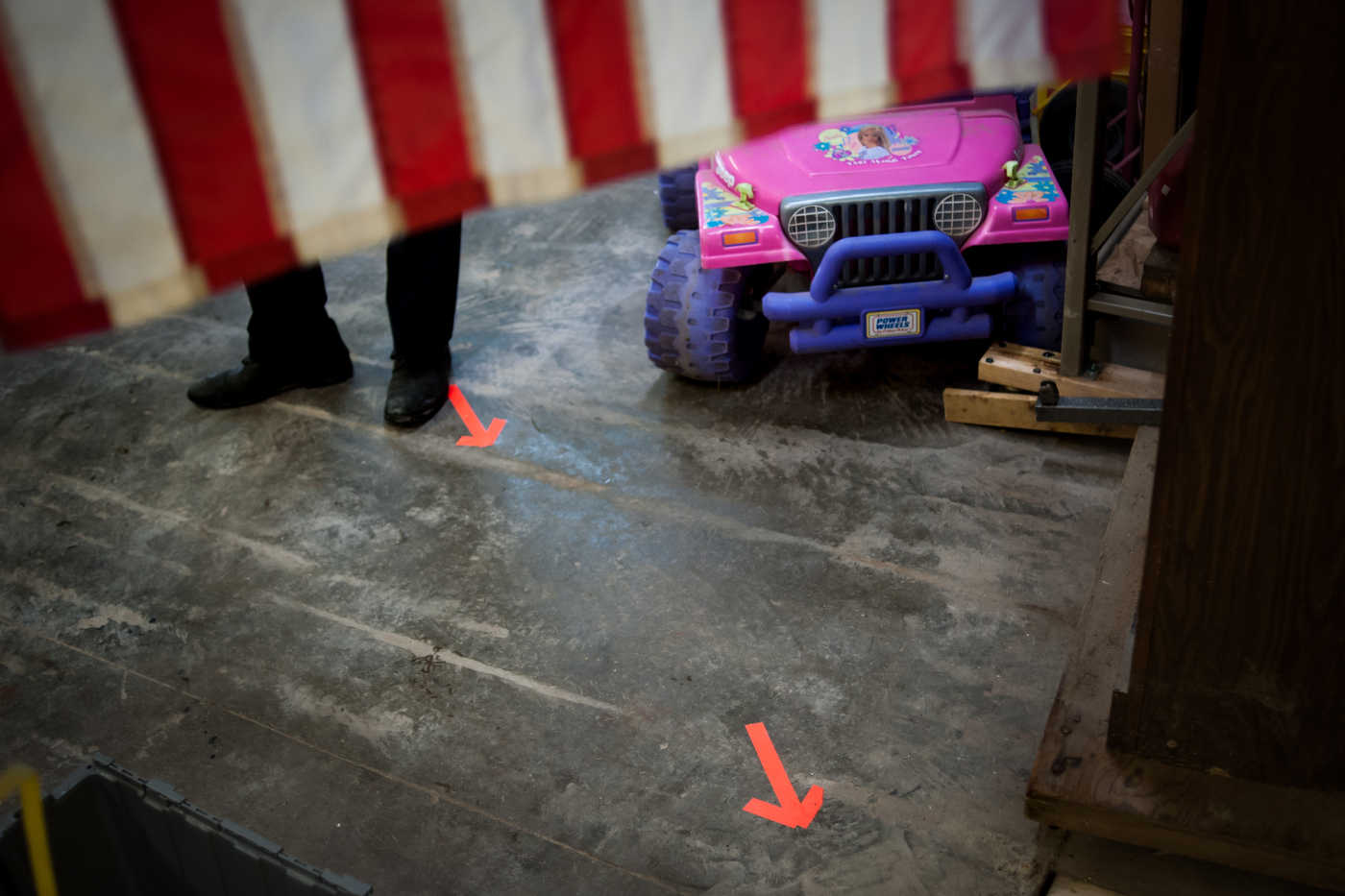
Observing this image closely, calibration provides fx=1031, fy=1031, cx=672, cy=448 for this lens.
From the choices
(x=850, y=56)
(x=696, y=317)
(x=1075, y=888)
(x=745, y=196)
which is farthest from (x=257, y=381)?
(x=850, y=56)

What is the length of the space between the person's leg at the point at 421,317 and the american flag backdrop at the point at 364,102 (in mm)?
3050

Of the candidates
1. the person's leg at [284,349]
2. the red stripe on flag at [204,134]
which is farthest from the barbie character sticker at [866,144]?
the red stripe on flag at [204,134]

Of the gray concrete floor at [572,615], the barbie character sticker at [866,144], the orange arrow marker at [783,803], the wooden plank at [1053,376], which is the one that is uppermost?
the barbie character sticker at [866,144]

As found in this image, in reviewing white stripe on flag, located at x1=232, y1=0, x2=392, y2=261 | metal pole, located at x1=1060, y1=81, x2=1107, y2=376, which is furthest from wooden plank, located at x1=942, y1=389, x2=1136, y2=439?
white stripe on flag, located at x1=232, y1=0, x2=392, y2=261

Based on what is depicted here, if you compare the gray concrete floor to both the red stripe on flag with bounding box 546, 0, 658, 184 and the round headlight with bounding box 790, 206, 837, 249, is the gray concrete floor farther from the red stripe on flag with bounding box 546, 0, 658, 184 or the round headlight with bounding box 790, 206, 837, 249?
the red stripe on flag with bounding box 546, 0, 658, 184

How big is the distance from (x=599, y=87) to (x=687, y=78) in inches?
3.4

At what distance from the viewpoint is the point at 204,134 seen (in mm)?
900

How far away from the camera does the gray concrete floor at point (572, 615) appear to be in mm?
2459

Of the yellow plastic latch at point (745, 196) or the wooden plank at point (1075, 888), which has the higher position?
the yellow plastic latch at point (745, 196)

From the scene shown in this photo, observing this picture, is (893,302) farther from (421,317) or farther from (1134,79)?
(421,317)

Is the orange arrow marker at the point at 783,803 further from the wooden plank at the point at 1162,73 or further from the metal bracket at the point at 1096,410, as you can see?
the wooden plank at the point at 1162,73

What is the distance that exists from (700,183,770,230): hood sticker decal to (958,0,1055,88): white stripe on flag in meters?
2.67

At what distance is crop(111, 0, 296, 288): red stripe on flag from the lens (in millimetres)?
855

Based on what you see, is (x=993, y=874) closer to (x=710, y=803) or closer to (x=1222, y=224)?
(x=710, y=803)
